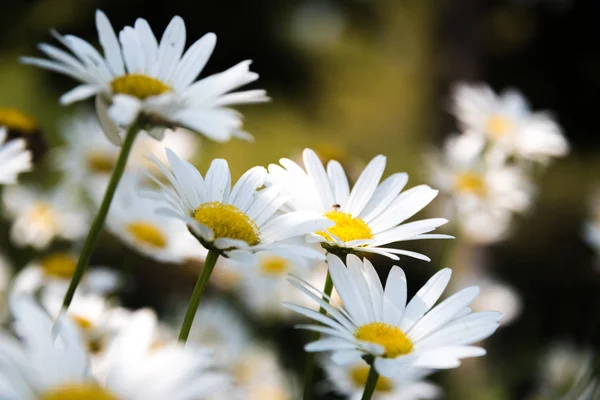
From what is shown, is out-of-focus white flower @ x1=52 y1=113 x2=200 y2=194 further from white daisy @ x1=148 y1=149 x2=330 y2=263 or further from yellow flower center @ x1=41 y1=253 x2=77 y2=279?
white daisy @ x1=148 y1=149 x2=330 y2=263

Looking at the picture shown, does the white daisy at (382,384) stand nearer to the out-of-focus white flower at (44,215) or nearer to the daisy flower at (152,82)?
the daisy flower at (152,82)

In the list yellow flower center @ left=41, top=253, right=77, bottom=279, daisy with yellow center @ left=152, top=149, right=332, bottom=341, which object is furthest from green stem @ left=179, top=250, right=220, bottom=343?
yellow flower center @ left=41, top=253, right=77, bottom=279

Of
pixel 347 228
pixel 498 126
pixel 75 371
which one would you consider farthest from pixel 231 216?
Answer: pixel 498 126

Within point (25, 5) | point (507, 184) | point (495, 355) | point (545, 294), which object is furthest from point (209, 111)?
point (25, 5)

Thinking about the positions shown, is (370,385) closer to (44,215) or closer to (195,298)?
(195,298)

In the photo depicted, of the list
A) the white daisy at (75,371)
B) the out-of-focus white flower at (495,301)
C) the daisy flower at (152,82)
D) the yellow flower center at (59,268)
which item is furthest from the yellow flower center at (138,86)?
the out-of-focus white flower at (495,301)

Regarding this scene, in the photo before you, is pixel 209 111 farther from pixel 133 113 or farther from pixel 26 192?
pixel 26 192

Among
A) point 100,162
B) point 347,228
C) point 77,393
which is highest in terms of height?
point 100,162
